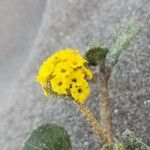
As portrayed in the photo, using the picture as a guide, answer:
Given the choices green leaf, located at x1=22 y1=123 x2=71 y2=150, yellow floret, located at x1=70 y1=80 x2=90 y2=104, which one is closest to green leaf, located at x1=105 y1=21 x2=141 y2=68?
yellow floret, located at x1=70 y1=80 x2=90 y2=104

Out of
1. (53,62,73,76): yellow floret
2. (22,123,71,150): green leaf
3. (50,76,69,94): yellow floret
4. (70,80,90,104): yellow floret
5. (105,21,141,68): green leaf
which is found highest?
(105,21,141,68): green leaf

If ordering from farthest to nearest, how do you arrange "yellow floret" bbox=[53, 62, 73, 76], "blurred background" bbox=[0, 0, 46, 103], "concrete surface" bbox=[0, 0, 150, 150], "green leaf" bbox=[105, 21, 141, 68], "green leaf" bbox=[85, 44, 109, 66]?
"blurred background" bbox=[0, 0, 46, 103], "concrete surface" bbox=[0, 0, 150, 150], "green leaf" bbox=[85, 44, 109, 66], "green leaf" bbox=[105, 21, 141, 68], "yellow floret" bbox=[53, 62, 73, 76]

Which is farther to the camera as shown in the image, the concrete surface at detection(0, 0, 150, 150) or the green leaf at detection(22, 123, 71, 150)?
the concrete surface at detection(0, 0, 150, 150)

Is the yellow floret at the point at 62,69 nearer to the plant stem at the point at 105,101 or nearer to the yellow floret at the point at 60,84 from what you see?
the yellow floret at the point at 60,84

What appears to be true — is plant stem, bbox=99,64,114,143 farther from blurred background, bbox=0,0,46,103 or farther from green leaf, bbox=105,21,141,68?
blurred background, bbox=0,0,46,103

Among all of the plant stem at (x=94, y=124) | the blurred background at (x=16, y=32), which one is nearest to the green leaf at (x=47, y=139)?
the plant stem at (x=94, y=124)

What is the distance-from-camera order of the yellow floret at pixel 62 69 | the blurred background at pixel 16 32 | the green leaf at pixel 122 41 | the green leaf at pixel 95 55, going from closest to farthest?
1. the yellow floret at pixel 62 69
2. the green leaf at pixel 122 41
3. the green leaf at pixel 95 55
4. the blurred background at pixel 16 32

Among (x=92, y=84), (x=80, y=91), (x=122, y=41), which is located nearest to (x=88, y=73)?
(x=80, y=91)
